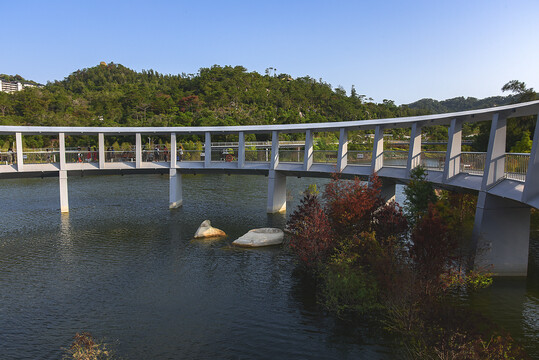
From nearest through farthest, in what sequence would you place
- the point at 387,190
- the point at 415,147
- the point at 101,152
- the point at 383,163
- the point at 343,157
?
1. the point at 415,147
2. the point at 383,163
3. the point at 387,190
4. the point at 343,157
5. the point at 101,152

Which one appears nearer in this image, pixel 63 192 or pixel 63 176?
pixel 63 176

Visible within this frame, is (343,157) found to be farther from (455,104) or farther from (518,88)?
(455,104)

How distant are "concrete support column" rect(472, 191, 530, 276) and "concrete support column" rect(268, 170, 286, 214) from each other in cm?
1753

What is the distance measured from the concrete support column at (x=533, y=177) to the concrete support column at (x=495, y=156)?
2.25 m

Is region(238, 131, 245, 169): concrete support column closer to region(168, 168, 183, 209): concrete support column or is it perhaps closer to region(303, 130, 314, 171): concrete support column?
region(303, 130, 314, 171): concrete support column

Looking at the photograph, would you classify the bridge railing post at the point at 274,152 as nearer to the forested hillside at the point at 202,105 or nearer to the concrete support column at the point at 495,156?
the concrete support column at the point at 495,156

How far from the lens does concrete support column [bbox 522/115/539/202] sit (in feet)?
47.5

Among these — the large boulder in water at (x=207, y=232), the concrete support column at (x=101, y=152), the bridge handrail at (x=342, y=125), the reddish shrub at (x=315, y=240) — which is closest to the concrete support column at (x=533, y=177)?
the bridge handrail at (x=342, y=125)

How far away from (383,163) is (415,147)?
3899 millimetres

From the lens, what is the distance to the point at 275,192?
32969 millimetres

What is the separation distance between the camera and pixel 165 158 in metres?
36.1

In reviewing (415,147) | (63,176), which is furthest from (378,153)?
(63,176)

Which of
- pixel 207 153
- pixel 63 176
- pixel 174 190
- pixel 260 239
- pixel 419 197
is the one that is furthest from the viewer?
pixel 174 190

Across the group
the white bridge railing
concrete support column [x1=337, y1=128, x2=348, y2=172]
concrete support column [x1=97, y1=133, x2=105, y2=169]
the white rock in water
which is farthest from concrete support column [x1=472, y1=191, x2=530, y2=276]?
concrete support column [x1=97, y1=133, x2=105, y2=169]
